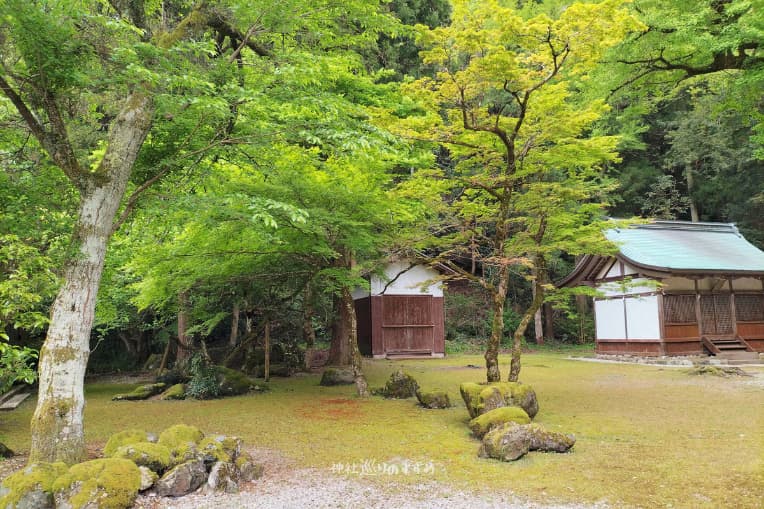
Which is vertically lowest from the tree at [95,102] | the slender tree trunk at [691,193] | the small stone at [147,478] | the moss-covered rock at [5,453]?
the moss-covered rock at [5,453]

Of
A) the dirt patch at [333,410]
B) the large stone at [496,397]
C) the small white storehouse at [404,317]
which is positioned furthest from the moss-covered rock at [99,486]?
the small white storehouse at [404,317]

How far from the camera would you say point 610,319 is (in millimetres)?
17594

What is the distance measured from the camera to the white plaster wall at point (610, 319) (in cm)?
1712

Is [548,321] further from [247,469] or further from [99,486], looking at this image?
[99,486]

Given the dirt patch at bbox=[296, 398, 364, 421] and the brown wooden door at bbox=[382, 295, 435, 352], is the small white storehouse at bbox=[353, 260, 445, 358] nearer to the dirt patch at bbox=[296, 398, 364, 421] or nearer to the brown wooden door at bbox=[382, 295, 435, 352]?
→ the brown wooden door at bbox=[382, 295, 435, 352]

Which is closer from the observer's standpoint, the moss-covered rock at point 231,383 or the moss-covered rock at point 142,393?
the moss-covered rock at point 142,393

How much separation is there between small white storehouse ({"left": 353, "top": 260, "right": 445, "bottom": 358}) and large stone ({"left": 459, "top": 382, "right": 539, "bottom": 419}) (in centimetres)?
1139

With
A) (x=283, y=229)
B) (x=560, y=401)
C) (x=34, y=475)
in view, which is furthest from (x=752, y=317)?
(x=34, y=475)

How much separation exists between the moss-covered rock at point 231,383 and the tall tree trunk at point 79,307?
17.4ft

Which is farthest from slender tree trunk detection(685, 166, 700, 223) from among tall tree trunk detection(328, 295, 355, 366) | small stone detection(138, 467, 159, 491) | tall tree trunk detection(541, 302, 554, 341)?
small stone detection(138, 467, 159, 491)

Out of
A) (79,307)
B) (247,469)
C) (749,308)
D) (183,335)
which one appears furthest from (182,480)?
(749,308)

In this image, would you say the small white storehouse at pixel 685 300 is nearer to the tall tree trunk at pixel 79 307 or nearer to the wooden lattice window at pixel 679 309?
the wooden lattice window at pixel 679 309

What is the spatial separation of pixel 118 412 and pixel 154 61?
6068 millimetres

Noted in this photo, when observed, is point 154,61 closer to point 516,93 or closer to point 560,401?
point 516,93
